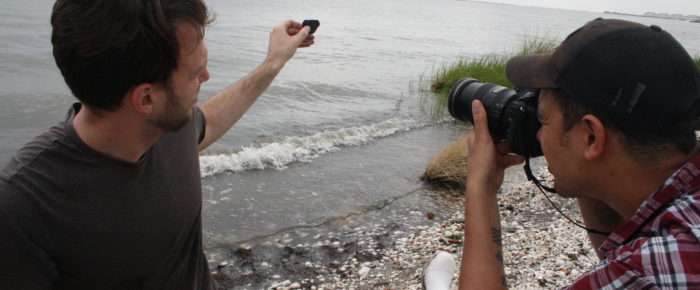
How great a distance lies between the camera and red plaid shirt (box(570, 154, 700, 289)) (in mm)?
1160

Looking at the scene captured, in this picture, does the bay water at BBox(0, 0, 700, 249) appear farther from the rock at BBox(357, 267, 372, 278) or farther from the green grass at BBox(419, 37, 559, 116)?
the rock at BBox(357, 267, 372, 278)

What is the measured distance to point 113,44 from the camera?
1.55 meters

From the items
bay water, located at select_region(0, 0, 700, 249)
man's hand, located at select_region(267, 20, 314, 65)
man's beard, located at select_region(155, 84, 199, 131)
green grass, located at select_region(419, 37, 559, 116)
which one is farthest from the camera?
green grass, located at select_region(419, 37, 559, 116)

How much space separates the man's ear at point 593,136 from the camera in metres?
1.47

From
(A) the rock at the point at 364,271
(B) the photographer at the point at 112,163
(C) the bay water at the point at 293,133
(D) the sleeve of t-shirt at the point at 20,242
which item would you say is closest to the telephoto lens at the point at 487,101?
(B) the photographer at the point at 112,163

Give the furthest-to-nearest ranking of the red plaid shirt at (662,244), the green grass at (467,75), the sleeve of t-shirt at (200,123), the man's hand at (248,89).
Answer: the green grass at (467,75) < the man's hand at (248,89) < the sleeve of t-shirt at (200,123) < the red plaid shirt at (662,244)

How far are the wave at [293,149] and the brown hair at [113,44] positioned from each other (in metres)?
5.84

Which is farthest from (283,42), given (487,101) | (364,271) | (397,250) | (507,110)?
(397,250)

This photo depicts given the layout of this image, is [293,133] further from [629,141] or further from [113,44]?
[629,141]

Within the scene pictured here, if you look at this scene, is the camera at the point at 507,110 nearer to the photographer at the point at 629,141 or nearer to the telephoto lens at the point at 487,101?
the telephoto lens at the point at 487,101

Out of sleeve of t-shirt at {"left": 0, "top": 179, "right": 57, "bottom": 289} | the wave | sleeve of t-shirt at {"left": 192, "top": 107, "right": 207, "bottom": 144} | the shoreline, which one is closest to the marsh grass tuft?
the shoreline

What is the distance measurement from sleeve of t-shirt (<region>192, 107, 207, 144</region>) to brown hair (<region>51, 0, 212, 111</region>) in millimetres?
565

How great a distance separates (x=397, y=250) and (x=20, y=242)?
3689 millimetres

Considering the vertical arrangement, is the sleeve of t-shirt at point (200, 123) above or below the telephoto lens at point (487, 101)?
below
